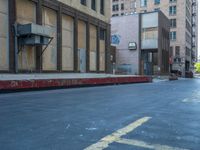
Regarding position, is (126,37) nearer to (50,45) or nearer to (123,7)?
(123,7)

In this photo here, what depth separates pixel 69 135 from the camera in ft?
18.2

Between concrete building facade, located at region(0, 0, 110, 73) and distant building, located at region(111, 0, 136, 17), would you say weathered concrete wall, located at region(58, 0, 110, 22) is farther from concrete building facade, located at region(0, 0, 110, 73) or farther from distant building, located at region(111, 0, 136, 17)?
distant building, located at region(111, 0, 136, 17)

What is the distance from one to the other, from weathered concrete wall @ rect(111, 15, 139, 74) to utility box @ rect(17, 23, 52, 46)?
3782cm

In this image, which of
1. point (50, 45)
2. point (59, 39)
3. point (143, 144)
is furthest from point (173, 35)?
point (143, 144)

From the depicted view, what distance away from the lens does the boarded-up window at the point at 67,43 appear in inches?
1196

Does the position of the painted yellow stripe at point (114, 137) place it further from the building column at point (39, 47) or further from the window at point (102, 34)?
the window at point (102, 34)

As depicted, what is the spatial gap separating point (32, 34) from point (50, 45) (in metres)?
5.44

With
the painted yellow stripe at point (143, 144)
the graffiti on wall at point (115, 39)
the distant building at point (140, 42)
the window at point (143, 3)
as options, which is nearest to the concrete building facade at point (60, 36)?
the painted yellow stripe at point (143, 144)

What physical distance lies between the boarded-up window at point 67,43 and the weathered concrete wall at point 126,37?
98.4 ft

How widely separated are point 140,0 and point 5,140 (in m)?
82.7

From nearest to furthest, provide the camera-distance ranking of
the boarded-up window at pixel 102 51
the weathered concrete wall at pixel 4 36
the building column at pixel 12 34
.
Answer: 1. the weathered concrete wall at pixel 4 36
2. the building column at pixel 12 34
3. the boarded-up window at pixel 102 51

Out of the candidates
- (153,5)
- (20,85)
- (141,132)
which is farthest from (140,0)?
(141,132)

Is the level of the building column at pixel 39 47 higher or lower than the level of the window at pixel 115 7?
lower

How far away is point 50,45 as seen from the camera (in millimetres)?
27984
